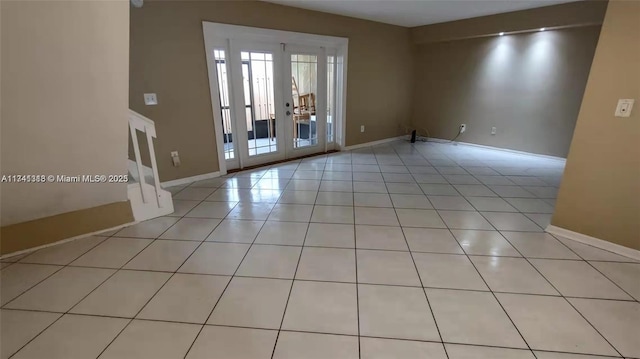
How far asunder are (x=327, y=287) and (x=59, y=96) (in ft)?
6.18

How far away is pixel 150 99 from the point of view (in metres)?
3.36

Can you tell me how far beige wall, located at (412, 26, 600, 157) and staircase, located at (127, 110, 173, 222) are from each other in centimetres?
549

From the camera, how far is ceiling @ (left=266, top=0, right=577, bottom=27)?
406 cm

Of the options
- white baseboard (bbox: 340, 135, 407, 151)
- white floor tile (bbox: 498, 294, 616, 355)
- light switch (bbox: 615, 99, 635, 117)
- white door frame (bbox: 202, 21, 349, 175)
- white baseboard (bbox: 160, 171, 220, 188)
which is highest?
white door frame (bbox: 202, 21, 349, 175)

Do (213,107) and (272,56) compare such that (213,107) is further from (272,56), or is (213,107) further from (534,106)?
(534,106)

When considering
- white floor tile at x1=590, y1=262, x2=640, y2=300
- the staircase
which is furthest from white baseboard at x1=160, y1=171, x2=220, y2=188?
white floor tile at x1=590, y1=262, x2=640, y2=300

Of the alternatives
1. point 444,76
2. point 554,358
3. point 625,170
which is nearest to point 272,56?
point 444,76

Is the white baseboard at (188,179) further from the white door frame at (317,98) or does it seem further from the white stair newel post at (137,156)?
the white door frame at (317,98)

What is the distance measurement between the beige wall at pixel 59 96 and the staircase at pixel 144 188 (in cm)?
39

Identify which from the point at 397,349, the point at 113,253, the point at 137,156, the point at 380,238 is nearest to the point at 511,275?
the point at 380,238

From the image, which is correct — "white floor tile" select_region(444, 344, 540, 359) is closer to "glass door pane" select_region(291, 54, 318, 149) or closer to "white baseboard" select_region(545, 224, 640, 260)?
"white baseboard" select_region(545, 224, 640, 260)

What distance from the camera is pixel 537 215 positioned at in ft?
9.64

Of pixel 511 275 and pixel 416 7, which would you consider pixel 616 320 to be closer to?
pixel 511 275

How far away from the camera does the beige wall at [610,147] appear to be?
2018 millimetres
